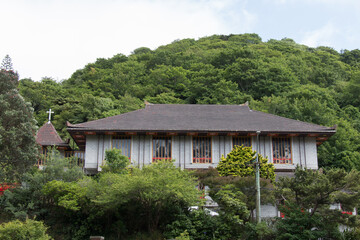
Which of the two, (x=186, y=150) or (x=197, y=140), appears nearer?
(x=186, y=150)

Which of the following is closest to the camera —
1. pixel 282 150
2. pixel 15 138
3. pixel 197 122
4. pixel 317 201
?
pixel 317 201

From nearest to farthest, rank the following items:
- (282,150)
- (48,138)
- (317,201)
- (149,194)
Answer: (317,201)
(149,194)
(282,150)
(48,138)

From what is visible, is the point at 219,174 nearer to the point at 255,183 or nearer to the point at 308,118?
the point at 255,183

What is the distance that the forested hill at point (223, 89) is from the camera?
1321 inches

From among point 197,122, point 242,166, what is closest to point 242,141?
point 197,122

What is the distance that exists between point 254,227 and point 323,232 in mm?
2575

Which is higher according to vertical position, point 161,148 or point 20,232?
point 161,148

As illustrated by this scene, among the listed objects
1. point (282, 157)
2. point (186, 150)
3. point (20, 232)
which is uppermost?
point (186, 150)

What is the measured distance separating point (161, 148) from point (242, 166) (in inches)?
237

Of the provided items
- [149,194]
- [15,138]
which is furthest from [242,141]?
[15,138]

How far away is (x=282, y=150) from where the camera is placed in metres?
23.5

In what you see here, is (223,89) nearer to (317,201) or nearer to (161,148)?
(161,148)

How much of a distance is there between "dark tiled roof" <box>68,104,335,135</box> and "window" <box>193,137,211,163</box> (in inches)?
35.1

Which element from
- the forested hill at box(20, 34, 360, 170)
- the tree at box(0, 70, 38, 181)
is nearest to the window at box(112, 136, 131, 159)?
the tree at box(0, 70, 38, 181)
